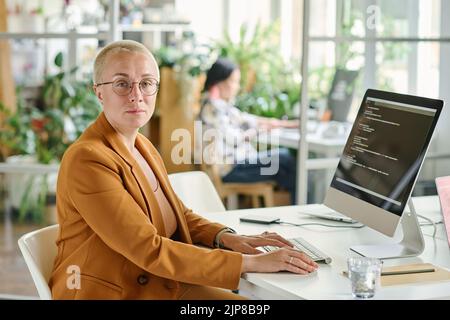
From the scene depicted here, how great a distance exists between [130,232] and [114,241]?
0.14 ft

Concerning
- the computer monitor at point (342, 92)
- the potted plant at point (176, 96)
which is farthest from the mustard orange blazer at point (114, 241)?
the potted plant at point (176, 96)

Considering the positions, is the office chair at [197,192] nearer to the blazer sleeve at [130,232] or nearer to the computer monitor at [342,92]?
the blazer sleeve at [130,232]

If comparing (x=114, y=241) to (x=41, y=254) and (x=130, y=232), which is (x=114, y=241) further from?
(x=41, y=254)

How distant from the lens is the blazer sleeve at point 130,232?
6.76ft

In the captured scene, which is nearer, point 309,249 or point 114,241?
point 114,241

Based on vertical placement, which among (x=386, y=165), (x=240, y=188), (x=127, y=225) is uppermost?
(x=386, y=165)

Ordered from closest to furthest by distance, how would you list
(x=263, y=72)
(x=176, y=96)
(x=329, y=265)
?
(x=329, y=265) → (x=176, y=96) → (x=263, y=72)

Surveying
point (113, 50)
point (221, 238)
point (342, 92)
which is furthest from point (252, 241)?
point (342, 92)

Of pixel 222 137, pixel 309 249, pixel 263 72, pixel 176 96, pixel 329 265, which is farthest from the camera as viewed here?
pixel 263 72

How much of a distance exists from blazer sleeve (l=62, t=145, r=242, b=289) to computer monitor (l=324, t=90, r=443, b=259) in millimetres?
434

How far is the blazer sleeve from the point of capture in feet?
6.76

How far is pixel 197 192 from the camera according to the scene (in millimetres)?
3031
